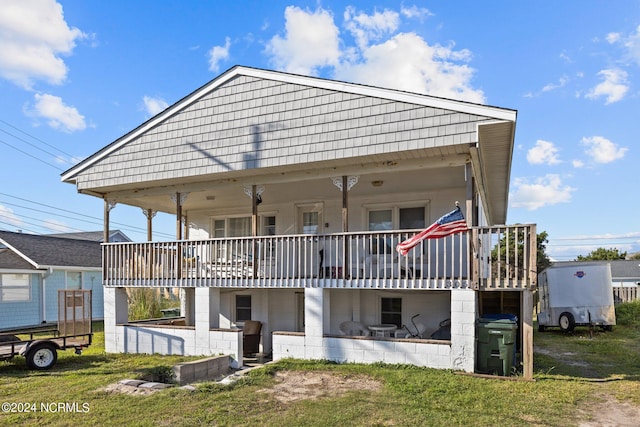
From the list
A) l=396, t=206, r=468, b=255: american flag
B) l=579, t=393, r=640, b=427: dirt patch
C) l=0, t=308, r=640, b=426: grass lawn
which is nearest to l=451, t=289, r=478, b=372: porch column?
l=0, t=308, r=640, b=426: grass lawn

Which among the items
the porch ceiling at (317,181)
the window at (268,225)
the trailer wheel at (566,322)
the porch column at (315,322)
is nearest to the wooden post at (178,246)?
the porch ceiling at (317,181)

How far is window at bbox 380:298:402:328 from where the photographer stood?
36.3 ft

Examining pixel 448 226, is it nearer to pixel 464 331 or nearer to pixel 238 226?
pixel 464 331

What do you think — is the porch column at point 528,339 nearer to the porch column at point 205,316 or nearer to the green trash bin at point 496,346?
the green trash bin at point 496,346

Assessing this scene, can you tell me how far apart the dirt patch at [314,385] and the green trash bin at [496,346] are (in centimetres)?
208

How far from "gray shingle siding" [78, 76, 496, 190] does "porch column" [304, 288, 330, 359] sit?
2833 mm

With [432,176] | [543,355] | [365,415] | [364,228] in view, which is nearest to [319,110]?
[432,176]

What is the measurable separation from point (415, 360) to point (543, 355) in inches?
164

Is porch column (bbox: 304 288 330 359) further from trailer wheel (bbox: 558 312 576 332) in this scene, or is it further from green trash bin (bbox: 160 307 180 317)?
trailer wheel (bbox: 558 312 576 332)

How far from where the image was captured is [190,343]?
10414 mm

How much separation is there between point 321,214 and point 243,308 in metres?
3.55

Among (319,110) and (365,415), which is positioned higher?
(319,110)

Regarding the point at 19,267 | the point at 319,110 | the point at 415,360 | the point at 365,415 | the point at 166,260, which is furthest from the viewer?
the point at 19,267

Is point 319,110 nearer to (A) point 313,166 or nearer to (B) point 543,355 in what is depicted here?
Result: (A) point 313,166
